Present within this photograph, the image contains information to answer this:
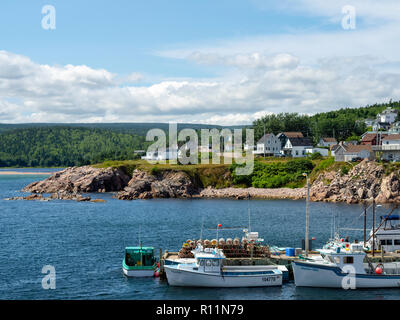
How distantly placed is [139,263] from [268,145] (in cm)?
10105

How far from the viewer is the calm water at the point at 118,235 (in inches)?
1479

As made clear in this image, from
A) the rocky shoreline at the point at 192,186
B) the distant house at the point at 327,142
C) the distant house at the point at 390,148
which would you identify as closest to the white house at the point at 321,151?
the distant house at the point at 327,142

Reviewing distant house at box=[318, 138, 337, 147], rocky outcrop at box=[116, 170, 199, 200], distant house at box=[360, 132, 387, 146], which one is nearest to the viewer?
rocky outcrop at box=[116, 170, 199, 200]

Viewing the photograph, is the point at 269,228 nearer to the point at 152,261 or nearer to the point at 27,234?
the point at 152,261

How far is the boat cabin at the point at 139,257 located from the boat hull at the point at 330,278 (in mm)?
12484

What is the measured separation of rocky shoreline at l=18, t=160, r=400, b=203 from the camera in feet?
311

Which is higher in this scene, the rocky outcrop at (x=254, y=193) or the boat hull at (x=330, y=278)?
the rocky outcrop at (x=254, y=193)

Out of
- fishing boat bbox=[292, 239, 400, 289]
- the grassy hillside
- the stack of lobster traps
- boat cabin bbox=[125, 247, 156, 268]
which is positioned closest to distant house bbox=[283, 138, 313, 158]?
the grassy hillside

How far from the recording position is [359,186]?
316 ft

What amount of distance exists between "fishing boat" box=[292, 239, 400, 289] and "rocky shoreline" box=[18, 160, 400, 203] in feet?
174

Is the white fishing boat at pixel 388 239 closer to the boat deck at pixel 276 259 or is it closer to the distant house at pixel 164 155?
the boat deck at pixel 276 259

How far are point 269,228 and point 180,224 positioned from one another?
41.6 ft

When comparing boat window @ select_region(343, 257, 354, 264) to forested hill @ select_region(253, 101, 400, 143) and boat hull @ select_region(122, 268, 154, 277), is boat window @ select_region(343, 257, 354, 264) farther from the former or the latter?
forested hill @ select_region(253, 101, 400, 143)

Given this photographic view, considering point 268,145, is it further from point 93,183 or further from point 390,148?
point 93,183
